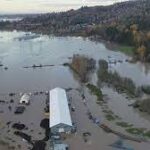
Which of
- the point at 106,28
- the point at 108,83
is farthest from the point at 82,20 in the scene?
the point at 108,83

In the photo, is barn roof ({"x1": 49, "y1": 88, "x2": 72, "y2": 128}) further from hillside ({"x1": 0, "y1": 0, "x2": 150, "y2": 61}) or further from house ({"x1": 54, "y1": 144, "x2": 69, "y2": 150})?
hillside ({"x1": 0, "y1": 0, "x2": 150, "y2": 61})

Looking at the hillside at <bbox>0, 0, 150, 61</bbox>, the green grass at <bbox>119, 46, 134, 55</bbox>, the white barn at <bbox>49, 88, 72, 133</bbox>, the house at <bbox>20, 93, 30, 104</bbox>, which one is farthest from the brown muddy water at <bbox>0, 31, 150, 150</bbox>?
the hillside at <bbox>0, 0, 150, 61</bbox>

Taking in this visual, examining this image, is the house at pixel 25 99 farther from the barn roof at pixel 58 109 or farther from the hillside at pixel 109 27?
the hillside at pixel 109 27

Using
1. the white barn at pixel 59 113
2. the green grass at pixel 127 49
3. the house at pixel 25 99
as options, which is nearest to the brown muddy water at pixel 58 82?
the house at pixel 25 99

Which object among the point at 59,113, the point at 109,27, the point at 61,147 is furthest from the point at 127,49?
the point at 61,147

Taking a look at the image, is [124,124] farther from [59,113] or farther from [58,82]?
[58,82]

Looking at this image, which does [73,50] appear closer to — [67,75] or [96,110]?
[67,75]
